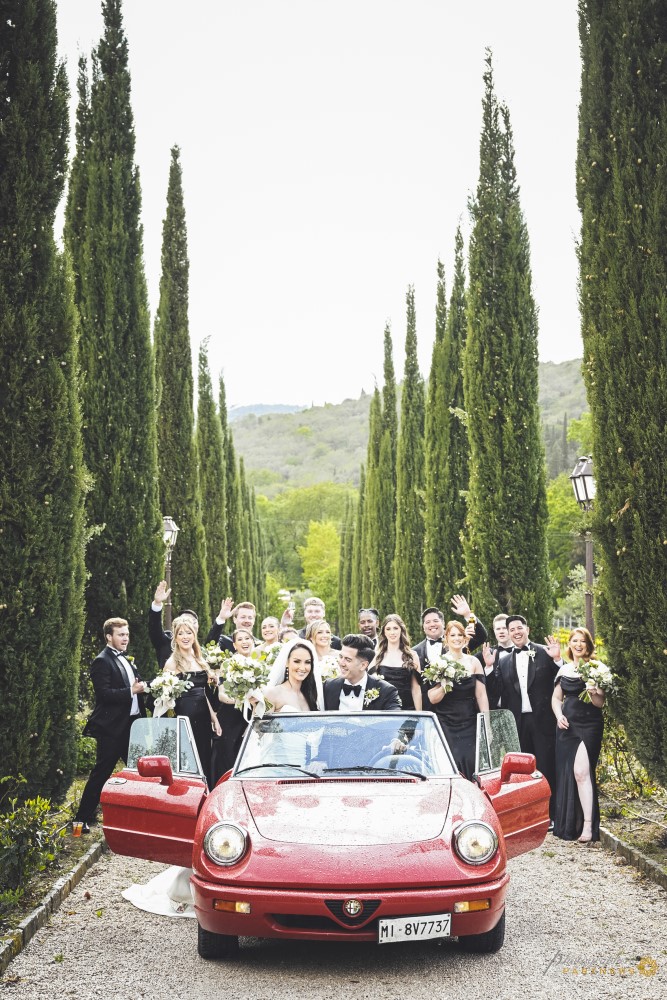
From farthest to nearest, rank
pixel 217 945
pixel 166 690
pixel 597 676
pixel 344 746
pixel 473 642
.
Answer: pixel 473 642 < pixel 166 690 < pixel 597 676 < pixel 344 746 < pixel 217 945

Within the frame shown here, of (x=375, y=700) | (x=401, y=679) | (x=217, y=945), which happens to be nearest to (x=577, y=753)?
(x=401, y=679)

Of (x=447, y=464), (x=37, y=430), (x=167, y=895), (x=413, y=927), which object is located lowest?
(x=167, y=895)

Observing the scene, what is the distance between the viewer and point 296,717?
6352 mm

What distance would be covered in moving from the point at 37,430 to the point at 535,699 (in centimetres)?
524

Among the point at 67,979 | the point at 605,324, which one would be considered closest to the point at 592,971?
the point at 67,979

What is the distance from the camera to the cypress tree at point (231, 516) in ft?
118

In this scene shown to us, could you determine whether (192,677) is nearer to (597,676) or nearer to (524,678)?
(524,678)

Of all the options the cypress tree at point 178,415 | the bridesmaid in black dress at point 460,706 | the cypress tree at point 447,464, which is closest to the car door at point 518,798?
the bridesmaid in black dress at point 460,706

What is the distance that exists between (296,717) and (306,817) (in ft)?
3.79

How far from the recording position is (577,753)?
28.6 feet

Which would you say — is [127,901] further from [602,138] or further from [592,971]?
[602,138]

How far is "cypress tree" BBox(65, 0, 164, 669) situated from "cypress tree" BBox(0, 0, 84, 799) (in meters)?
4.21

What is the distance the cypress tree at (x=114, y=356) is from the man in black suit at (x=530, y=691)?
209 inches

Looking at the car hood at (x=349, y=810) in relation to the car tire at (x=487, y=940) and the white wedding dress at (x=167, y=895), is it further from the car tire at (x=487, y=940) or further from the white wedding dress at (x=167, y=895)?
the white wedding dress at (x=167, y=895)
